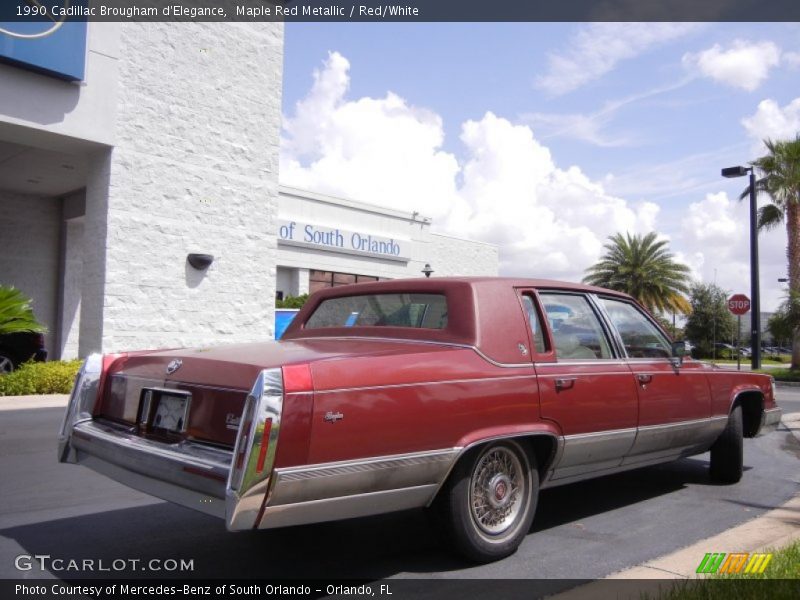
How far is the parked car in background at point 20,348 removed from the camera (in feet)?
49.0

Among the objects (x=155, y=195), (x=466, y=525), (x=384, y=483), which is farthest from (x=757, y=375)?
(x=155, y=195)

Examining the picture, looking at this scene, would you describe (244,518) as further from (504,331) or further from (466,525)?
→ (504,331)

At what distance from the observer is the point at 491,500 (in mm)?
3998

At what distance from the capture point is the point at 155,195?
15.0 metres

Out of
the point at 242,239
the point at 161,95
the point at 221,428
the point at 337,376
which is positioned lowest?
the point at 221,428

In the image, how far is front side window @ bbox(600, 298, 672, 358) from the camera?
17.0ft

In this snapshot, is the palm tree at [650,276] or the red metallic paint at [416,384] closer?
the red metallic paint at [416,384]

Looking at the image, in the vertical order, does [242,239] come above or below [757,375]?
above

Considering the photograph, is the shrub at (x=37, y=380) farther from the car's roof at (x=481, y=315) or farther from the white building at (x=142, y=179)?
the car's roof at (x=481, y=315)

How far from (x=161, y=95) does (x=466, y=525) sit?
13.6 metres

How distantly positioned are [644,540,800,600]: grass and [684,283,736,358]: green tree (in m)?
46.5

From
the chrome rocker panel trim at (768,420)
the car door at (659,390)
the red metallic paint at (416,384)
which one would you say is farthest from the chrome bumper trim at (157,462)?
the chrome rocker panel trim at (768,420)

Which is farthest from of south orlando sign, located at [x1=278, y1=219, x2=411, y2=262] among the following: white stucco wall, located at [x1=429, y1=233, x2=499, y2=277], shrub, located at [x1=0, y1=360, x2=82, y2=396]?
shrub, located at [x1=0, y1=360, x2=82, y2=396]

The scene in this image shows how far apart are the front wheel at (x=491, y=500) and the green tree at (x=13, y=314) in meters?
11.0
